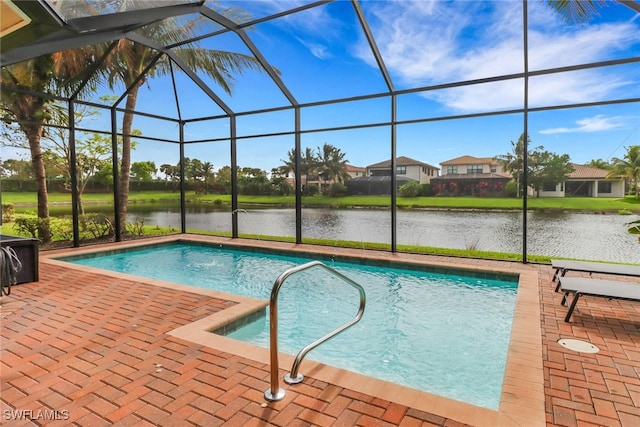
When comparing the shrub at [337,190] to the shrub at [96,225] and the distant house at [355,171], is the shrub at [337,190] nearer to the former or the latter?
the distant house at [355,171]

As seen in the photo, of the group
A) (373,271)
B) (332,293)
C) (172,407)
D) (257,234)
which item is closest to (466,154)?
(257,234)

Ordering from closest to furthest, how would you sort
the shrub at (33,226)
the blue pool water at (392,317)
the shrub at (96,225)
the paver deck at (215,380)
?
the paver deck at (215,380) → the blue pool water at (392,317) → the shrub at (33,226) → the shrub at (96,225)

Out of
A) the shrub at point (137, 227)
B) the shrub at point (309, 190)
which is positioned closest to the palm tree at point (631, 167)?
the shrub at point (309, 190)

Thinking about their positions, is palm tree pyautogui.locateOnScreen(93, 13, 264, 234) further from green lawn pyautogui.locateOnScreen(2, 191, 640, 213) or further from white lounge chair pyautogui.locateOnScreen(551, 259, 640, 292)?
white lounge chair pyautogui.locateOnScreen(551, 259, 640, 292)

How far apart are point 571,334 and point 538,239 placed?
832 cm

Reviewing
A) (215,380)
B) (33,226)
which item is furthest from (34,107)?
(215,380)

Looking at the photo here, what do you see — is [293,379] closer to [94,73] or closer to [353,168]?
[94,73]

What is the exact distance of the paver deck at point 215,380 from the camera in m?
2.13

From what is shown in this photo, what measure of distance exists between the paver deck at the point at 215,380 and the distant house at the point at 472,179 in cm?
1036

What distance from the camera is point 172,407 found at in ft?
7.34

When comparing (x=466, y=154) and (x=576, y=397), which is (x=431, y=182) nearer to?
(x=466, y=154)

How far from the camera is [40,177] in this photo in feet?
28.3

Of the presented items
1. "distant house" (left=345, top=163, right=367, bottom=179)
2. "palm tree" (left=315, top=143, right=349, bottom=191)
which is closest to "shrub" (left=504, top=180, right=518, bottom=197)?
"distant house" (left=345, top=163, right=367, bottom=179)

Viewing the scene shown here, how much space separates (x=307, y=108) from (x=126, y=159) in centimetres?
544
